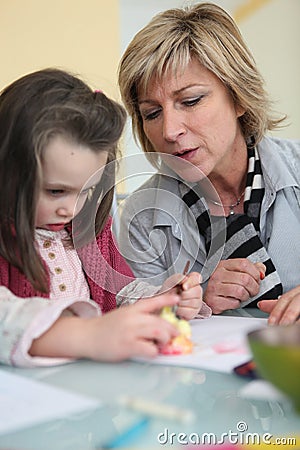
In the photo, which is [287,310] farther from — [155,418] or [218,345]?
[155,418]

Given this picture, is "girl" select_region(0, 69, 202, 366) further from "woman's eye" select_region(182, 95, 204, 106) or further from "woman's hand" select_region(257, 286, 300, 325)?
"woman's eye" select_region(182, 95, 204, 106)

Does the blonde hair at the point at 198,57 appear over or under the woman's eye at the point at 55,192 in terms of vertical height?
over

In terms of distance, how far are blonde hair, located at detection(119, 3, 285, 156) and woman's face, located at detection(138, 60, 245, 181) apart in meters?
0.02

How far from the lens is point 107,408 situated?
23.0 inches

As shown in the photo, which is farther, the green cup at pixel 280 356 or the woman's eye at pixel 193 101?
the woman's eye at pixel 193 101

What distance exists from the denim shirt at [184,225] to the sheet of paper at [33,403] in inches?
20.2

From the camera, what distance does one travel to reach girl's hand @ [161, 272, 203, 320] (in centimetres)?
100

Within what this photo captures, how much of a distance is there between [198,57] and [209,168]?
0.80ft

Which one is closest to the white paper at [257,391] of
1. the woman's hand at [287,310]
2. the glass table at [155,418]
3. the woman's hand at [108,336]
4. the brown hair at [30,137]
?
the glass table at [155,418]

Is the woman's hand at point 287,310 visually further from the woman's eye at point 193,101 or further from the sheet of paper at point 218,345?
the woman's eye at point 193,101

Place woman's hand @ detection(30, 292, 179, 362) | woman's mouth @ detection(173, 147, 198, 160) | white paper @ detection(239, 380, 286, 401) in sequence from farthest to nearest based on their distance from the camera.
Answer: woman's mouth @ detection(173, 147, 198, 160) < woman's hand @ detection(30, 292, 179, 362) < white paper @ detection(239, 380, 286, 401)

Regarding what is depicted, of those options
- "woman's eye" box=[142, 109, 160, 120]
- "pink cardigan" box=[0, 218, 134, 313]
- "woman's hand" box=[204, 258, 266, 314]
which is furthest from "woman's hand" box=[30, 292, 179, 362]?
"woman's eye" box=[142, 109, 160, 120]

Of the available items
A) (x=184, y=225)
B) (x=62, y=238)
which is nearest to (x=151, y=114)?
(x=184, y=225)

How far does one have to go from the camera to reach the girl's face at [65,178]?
0.94 m
